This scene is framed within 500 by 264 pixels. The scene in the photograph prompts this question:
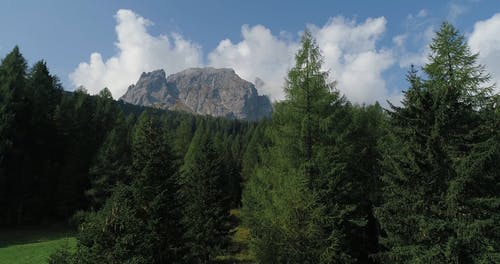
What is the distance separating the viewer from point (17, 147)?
37156 millimetres

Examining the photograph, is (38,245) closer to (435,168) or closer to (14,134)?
(14,134)

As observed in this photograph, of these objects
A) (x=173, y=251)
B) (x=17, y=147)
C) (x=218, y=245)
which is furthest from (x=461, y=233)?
(x=17, y=147)

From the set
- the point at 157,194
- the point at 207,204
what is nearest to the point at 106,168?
the point at 207,204

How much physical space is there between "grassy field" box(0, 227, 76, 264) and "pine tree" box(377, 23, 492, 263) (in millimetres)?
15618

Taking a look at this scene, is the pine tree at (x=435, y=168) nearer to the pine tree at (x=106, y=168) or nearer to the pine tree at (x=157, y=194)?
the pine tree at (x=157, y=194)

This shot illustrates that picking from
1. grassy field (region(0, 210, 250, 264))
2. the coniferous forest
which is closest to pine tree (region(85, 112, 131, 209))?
grassy field (region(0, 210, 250, 264))

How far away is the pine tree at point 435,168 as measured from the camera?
490 inches

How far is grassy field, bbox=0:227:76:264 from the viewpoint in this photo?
74.5 ft

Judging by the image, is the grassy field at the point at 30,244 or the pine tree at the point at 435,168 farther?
the grassy field at the point at 30,244

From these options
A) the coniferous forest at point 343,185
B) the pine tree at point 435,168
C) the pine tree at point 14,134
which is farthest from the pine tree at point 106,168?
the pine tree at point 435,168

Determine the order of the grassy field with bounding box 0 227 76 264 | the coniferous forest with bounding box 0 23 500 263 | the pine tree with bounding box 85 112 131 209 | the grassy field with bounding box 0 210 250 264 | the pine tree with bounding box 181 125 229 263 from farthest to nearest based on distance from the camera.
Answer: the pine tree with bounding box 85 112 131 209, the pine tree with bounding box 181 125 229 263, the grassy field with bounding box 0 210 250 264, the grassy field with bounding box 0 227 76 264, the coniferous forest with bounding box 0 23 500 263

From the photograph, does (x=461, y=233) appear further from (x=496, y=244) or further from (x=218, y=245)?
(x=218, y=245)

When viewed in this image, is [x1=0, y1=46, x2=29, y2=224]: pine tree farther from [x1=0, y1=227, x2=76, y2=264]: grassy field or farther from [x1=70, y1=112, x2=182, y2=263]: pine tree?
[x1=70, y1=112, x2=182, y2=263]: pine tree

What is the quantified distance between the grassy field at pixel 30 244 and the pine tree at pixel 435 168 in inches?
615
